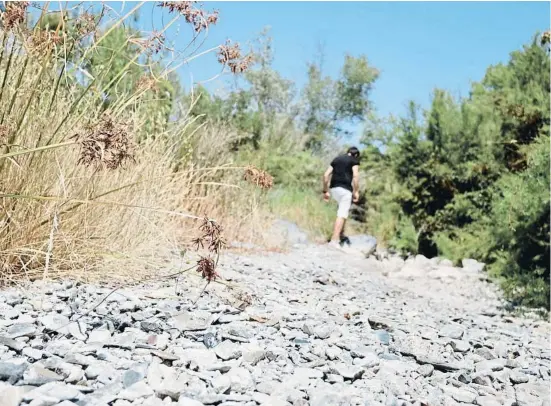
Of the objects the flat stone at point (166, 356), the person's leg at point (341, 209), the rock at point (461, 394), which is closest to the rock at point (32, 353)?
the flat stone at point (166, 356)

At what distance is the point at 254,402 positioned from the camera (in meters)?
2.01

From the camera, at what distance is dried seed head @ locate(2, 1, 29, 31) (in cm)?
273

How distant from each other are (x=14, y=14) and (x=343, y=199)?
7.00 meters

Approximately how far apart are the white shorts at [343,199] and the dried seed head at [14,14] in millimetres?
6768

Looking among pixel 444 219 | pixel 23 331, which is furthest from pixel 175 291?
pixel 444 219

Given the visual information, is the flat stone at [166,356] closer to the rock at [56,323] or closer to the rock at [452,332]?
the rock at [56,323]

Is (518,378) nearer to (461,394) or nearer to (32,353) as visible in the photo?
(461,394)

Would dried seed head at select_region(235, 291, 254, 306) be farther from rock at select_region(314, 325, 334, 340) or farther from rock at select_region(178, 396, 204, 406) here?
rock at select_region(178, 396, 204, 406)

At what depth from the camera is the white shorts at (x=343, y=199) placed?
9.27 metres

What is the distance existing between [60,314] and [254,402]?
102cm

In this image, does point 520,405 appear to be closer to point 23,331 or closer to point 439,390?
point 439,390

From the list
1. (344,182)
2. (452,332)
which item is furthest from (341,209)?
(452,332)

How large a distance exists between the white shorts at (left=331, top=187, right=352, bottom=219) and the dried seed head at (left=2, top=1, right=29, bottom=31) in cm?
677

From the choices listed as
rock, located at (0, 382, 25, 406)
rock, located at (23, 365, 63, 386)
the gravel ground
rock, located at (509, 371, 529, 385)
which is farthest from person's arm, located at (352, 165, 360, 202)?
rock, located at (0, 382, 25, 406)
